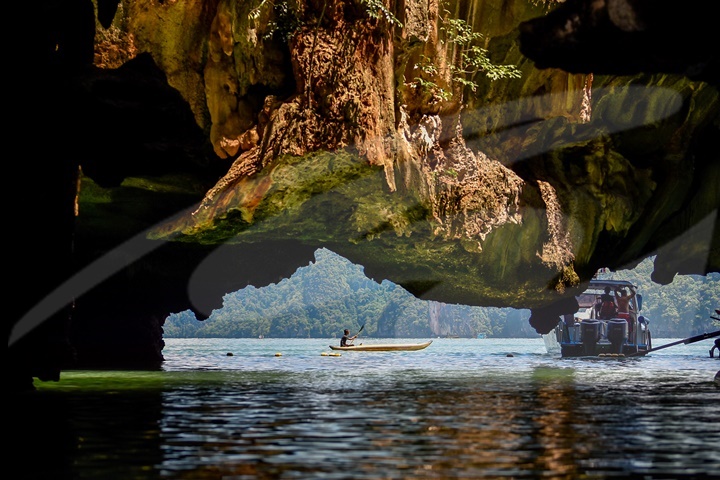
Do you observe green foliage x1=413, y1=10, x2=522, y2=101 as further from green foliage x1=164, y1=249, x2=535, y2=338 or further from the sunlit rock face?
green foliage x1=164, y1=249, x2=535, y2=338

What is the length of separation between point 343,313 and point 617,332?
335 feet

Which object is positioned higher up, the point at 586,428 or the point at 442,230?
the point at 442,230

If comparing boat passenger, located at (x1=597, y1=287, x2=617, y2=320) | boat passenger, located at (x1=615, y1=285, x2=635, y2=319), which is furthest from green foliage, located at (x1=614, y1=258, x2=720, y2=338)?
boat passenger, located at (x1=597, y1=287, x2=617, y2=320)

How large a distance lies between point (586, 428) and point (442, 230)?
38.7ft


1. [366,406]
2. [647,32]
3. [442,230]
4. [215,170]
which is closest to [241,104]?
[215,170]

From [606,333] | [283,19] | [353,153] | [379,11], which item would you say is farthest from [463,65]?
[606,333]

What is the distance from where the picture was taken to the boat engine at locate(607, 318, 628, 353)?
1719 inches

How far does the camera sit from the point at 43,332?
52.0ft

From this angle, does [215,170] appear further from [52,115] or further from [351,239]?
[52,115]

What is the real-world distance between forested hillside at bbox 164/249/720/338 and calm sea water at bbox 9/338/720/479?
379 feet

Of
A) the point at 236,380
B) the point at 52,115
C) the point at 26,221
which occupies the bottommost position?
the point at 236,380

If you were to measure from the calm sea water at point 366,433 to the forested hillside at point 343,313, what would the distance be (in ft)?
379

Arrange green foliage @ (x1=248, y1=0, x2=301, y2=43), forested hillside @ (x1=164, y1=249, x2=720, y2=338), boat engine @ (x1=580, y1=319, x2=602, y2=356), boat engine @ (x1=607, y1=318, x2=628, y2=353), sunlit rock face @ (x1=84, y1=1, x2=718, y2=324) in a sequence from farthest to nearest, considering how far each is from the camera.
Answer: forested hillside @ (x1=164, y1=249, x2=720, y2=338)
boat engine @ (x1=580, y1=319, x2=602, y2=356)
boat engine @ (x1=607, y1=318, x2=628, y2=353)
sunlit rock face @ (x1=84, y1=1, x2=718, y2=324)
green foliage @ (x1=248, y1=0, x2=301, y2=43)

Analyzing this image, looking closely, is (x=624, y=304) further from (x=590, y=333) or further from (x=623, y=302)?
(x=590, y=333)
